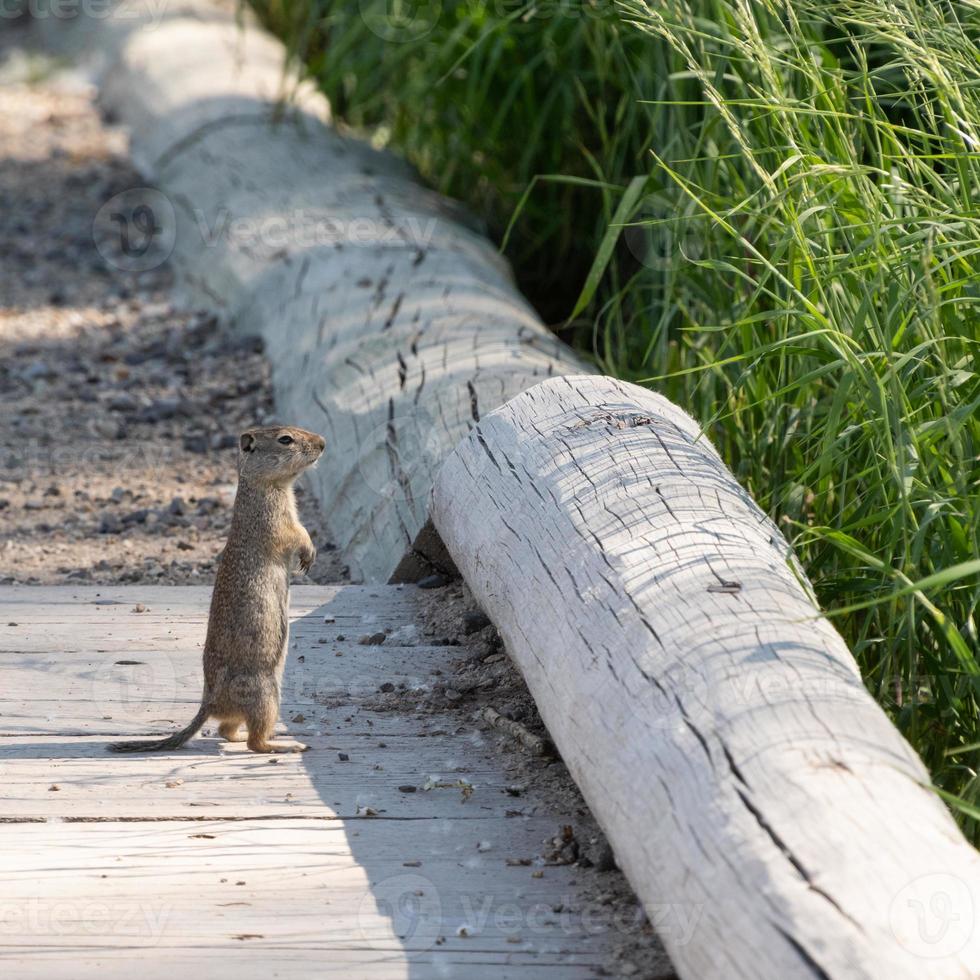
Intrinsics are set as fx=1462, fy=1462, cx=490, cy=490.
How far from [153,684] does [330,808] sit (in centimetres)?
77

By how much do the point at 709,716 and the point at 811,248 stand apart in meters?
1.63

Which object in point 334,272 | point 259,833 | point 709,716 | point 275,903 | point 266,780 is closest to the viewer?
point 709,716

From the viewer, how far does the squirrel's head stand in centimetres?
351

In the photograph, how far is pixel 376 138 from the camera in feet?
26.8

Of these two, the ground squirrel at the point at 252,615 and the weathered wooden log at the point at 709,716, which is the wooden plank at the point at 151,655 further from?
the weathered wooden log at the point at 709,716

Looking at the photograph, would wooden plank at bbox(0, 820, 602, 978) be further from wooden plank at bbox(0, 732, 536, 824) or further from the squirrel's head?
the squirrel's head

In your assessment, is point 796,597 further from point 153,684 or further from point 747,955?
point 153,684

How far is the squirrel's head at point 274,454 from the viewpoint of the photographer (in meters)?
3.51

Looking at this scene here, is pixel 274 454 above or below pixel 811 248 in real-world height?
below

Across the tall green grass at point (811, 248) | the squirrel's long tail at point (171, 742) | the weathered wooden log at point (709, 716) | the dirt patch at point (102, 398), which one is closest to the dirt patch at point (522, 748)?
the weathered wooden log at point (709, 716)

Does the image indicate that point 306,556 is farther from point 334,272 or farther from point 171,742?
point 334,272

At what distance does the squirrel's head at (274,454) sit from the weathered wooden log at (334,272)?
52 cm

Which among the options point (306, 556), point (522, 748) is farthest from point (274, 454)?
point (522, 748)

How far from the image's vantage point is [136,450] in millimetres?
5539
